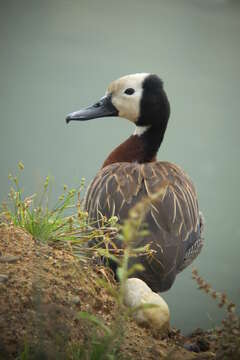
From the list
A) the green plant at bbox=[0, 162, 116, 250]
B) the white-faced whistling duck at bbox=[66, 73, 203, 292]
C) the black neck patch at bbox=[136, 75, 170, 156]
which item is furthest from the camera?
the black neck patch at bbox=[136, 75, 170, 156]

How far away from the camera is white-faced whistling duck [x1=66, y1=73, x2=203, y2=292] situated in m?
2.14

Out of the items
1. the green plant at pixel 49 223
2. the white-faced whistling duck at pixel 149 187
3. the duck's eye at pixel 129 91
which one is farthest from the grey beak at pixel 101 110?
the green plant at pixel 49 223

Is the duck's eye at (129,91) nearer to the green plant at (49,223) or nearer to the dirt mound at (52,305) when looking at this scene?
the green plant at (49,223)

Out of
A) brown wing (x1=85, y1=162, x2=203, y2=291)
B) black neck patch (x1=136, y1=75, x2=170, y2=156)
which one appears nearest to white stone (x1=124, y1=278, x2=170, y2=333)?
brown wing (x1=85, y1=162, x2=203, y2=291)

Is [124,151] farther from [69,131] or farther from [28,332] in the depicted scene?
[69,131]

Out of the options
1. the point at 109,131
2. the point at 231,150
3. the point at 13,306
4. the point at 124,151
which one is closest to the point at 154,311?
the point at 13,306

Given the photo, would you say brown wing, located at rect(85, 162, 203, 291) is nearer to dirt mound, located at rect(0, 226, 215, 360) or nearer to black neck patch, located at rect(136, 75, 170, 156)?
dirt mound, located at rect(0, 226, 215, 360)

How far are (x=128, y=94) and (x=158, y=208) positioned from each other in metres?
1.14

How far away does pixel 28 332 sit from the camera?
142 cm

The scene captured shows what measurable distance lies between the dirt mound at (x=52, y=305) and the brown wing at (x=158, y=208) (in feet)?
0.76

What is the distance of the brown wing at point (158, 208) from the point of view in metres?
2.12

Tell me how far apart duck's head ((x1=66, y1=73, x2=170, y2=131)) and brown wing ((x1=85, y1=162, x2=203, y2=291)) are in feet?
1.82

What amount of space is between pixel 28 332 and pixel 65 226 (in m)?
0.74

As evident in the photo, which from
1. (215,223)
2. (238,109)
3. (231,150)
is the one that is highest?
(238,109)
